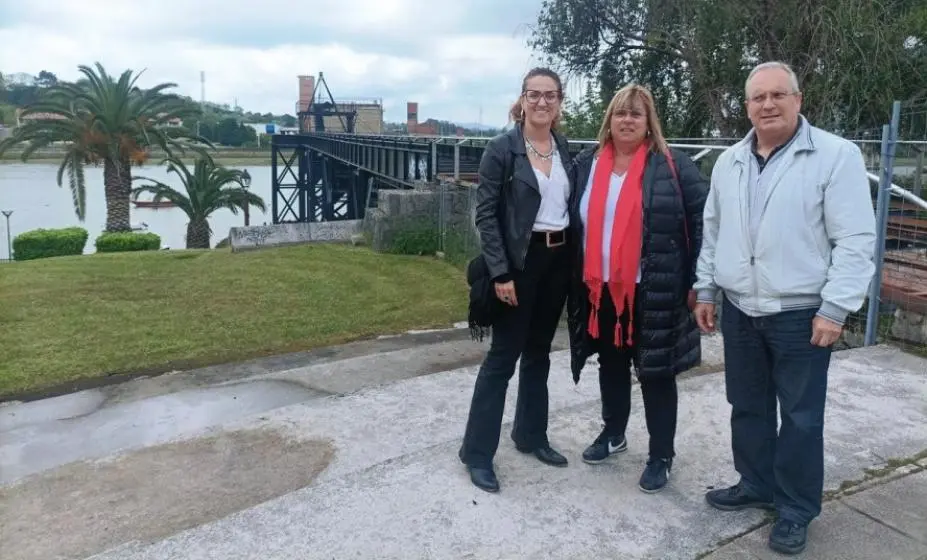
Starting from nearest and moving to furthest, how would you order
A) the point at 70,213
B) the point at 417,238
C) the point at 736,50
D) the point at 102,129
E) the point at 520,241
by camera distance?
the point at 520,241, the point at 417,238, the point at 736,50, the point at 102,129, the point at 70,213

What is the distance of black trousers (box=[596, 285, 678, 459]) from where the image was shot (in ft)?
9.78

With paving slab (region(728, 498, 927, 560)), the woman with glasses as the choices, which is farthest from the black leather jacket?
paving slab (region(728, 498, 927, 560))

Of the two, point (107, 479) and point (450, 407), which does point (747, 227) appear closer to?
point (450, 407)

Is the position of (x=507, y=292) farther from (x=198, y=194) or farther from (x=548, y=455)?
(x=198, y=194)

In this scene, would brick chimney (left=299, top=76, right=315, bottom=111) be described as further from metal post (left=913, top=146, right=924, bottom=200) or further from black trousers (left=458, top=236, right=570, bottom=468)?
black trousers (left=458, top=236, right=570, bottom=468)

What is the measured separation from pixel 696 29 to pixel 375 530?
40.5 feet

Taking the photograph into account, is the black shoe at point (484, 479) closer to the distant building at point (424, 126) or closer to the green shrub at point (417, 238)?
the green shrub at point (417, 238)

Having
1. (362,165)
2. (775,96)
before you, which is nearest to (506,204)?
(775,96)

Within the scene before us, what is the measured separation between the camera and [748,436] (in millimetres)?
2805

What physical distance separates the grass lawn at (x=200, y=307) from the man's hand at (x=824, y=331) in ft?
17.8

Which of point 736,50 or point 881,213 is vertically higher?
point 736,50

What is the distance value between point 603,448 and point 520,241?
3.41 ft

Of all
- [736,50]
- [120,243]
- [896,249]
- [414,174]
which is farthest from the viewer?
[120,243]

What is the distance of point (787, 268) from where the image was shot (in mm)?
2514
